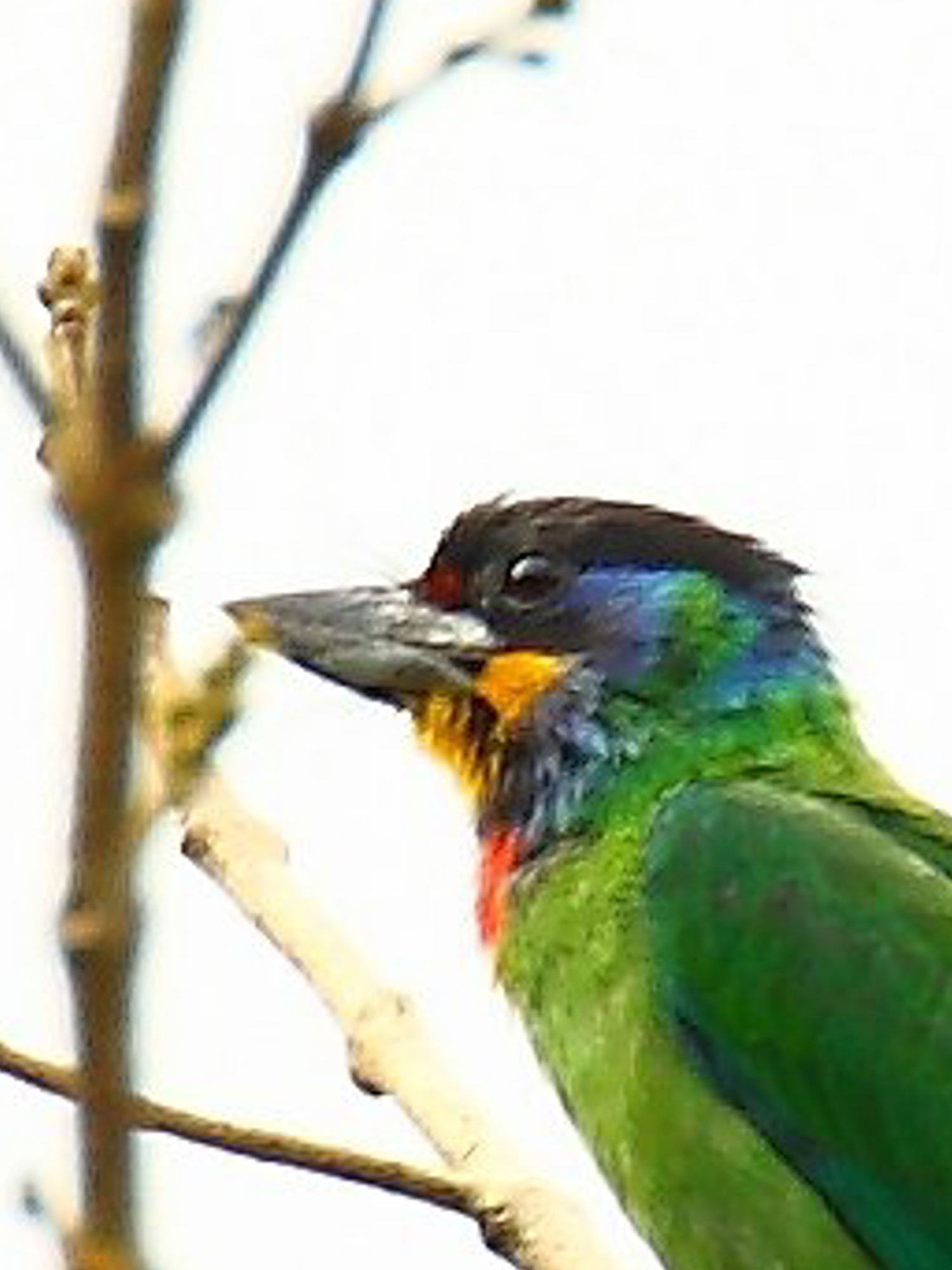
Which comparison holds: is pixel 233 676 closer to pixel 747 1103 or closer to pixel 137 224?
pixel 137 224

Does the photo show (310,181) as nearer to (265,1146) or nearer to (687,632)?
(265,1146)

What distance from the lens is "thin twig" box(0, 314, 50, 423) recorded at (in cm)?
197

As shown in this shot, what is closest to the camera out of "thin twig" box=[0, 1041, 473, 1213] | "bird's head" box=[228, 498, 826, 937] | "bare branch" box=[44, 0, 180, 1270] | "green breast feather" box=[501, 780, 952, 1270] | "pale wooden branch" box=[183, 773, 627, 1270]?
"bare branch" box=[44, 0, 180, 1270]

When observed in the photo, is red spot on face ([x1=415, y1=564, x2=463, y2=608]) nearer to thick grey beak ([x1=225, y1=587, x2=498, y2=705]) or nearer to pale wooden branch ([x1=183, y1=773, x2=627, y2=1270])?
thick grey beak ([x1=225, y1=587, x2=498, y2=705])

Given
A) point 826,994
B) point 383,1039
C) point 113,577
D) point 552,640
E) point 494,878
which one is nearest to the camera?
point 113,577

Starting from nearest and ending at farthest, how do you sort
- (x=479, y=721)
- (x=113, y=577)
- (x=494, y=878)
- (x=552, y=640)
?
(x=113, y=577), (x=494, y=878), (x=479, y=721), (x=552, y=640)

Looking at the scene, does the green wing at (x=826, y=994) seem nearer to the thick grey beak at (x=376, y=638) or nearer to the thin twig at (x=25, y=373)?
the thick grey beak at (x=376, y=638)

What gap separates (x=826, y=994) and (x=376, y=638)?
0.92 metres

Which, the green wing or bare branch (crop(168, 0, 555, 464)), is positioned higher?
bare branch (crop(168, 0, 555, 464))

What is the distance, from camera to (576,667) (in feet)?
15.9

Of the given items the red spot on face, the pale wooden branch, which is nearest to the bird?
the red spot on face

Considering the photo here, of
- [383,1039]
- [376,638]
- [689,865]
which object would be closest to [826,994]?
[689,865]

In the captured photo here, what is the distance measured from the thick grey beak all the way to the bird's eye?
83 mm

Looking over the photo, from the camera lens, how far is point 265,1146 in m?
2.60
